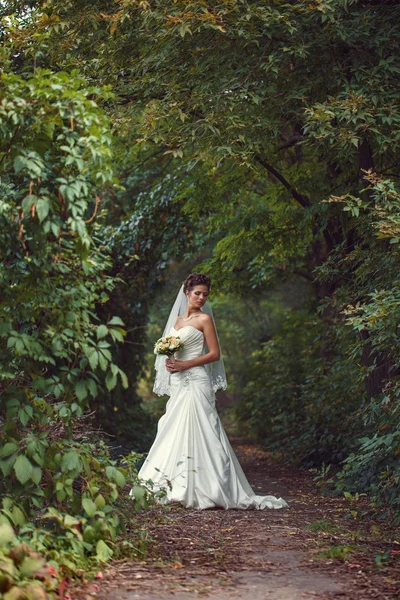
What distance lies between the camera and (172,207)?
13812 millimetres

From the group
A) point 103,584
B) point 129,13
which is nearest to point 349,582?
point 103,584

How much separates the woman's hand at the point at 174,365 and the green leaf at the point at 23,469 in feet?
→ 12.1

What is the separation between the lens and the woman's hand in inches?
332

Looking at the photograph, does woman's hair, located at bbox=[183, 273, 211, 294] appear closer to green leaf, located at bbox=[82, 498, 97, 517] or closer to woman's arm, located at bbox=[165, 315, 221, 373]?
woman's arm, located at bbox=[165, 315, 221, 373]

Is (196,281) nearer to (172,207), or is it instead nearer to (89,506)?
(89,506)

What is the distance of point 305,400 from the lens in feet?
42.9

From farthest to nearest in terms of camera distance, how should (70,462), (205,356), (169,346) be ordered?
(205,356) < (169,346) < (70,462)

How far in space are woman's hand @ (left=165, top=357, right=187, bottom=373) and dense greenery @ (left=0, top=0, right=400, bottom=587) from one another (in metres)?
0.93

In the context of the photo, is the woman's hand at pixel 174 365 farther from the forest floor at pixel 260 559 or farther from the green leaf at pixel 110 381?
the green leaf at pixel 110 381

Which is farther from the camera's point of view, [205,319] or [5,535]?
[205,319]

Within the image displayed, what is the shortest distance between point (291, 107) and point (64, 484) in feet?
18.7

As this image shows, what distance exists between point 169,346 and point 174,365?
252 millimetres

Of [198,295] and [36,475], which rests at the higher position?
[198,295]

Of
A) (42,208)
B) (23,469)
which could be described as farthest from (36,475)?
(42,208)
